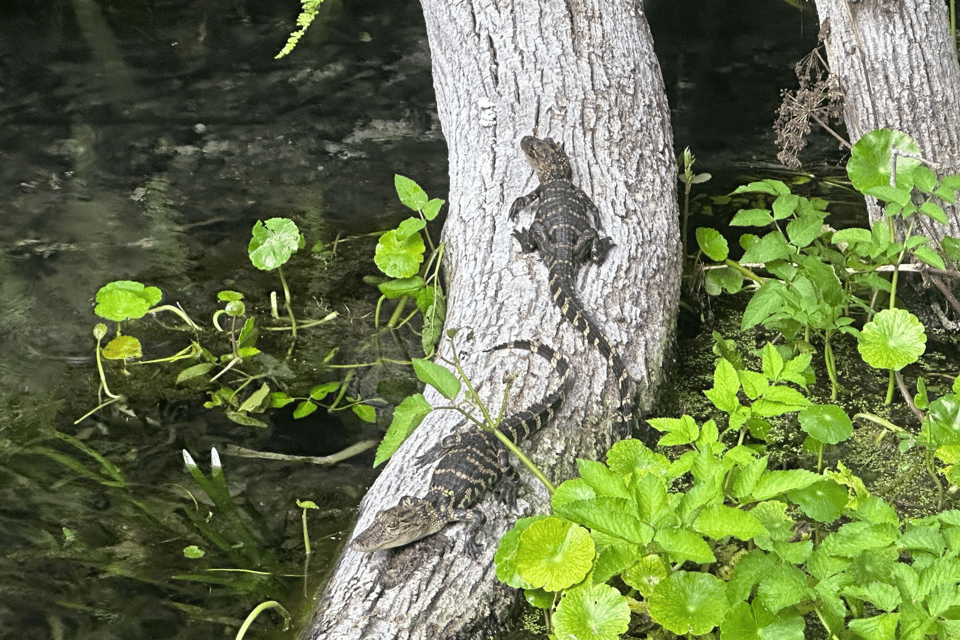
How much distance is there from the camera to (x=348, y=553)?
8.55ft

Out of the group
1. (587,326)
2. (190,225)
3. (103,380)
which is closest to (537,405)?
(587,326)

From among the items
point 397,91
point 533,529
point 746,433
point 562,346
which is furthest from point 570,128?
point 397,91

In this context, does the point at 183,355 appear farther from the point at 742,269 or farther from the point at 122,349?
the point at 742,269

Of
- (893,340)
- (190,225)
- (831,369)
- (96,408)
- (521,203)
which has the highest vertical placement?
(521,203)

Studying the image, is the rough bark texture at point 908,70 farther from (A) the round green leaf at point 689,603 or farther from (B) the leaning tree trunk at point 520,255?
(A) the round green leaf at point 689,603

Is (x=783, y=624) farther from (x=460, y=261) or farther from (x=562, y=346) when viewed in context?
(x=460, y=261)

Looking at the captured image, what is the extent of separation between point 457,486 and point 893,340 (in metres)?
1.46

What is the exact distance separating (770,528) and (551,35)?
2758 mm

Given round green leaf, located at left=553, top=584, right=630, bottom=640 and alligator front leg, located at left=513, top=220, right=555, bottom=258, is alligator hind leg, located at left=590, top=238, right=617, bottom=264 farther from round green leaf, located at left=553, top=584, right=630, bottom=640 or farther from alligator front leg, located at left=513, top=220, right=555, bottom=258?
round green leaf, located at left=553, top=584, right=630, bottom=640

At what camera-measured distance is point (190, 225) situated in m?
5.00

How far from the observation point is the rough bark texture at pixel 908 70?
3.78m

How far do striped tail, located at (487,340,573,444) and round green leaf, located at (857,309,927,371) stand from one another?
95 cm

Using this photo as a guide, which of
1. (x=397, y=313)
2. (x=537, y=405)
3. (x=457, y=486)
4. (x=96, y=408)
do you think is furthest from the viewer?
(x=397, y=313)

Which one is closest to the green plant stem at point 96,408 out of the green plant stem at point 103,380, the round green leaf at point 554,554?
the green plant stem at point 103,380
